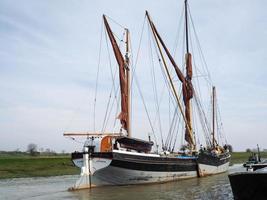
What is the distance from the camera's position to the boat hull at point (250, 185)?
70.8 ft

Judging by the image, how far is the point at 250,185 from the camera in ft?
72.7

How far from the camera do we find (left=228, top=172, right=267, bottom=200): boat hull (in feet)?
70.8

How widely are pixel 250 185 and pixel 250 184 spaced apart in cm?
9

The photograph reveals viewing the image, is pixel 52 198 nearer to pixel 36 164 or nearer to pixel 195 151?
pixel 195 151

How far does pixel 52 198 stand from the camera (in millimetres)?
31234

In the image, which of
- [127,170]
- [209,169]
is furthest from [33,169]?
[127,170]

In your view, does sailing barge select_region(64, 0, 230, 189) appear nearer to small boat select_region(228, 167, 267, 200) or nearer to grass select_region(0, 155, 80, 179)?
small boat select_region(228, 167, 267, 200)

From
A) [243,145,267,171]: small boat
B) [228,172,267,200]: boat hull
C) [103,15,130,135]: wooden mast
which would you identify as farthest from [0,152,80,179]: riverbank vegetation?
[228,172,267,200]: boat hull

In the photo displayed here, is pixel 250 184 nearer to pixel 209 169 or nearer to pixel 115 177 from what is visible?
pixel 115 177

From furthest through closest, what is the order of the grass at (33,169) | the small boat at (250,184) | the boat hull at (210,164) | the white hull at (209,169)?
the grass at (33,169) → the boat hull at (210,164) → the white hull at (209,169) → the small boat at (250,184)

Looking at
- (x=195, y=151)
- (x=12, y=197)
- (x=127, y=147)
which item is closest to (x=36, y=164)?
(x=195, y=151)

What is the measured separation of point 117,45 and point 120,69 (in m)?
2.76

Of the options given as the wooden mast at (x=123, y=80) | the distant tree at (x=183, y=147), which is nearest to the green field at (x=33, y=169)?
the distant tree at (x=183, y=147)

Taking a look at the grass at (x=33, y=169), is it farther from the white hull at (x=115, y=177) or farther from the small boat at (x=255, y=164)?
the small boat at (x=255, y=164)
